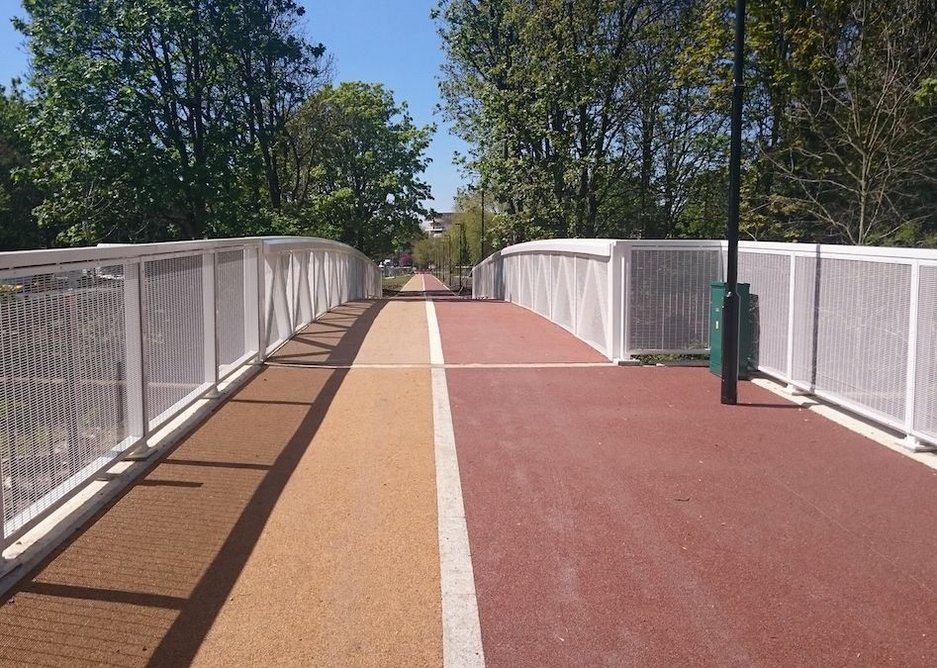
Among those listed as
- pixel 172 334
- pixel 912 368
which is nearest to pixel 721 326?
pixel 912 368

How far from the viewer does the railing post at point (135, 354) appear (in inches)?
225

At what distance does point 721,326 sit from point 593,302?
289cm

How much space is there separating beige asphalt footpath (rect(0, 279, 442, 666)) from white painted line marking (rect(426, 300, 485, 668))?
0.21ft

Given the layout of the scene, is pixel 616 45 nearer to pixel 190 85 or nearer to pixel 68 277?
pixel 190 85

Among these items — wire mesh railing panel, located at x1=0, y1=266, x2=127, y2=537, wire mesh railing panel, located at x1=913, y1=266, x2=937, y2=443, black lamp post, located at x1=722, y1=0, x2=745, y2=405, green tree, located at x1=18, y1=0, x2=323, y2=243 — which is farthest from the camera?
green tree, located at x1=18, y1=0, x2=323, y2=243

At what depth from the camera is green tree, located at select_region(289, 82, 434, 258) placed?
1553 inches

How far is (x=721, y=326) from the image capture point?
900 centimetres

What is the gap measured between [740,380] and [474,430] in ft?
12.4

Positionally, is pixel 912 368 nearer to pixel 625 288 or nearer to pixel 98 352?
pixel 625 288

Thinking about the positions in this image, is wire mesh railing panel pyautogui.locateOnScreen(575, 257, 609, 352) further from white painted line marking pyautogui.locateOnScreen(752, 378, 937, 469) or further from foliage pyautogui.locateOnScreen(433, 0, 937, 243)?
foliage pyautogui.locateOnScreen(433, 0, 937, 243)

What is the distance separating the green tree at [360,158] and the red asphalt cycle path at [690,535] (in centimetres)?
3124

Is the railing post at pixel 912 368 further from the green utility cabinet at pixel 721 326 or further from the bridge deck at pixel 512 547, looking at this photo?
the green utility cabinet at pixel 721 326

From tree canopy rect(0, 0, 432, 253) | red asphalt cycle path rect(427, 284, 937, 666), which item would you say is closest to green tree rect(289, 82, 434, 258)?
tree canopy rect(0, 0, 432, 253)

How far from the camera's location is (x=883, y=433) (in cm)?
695
